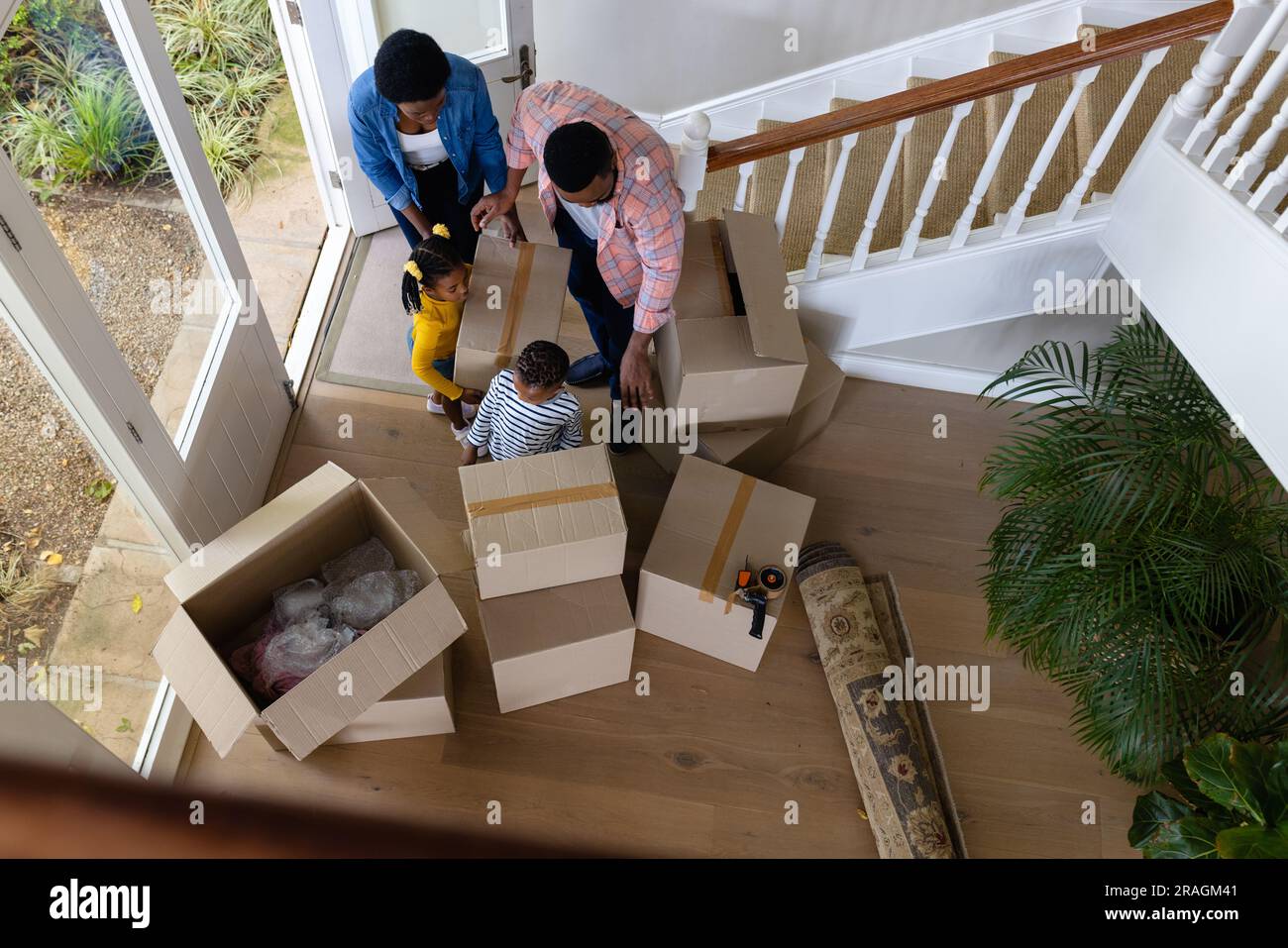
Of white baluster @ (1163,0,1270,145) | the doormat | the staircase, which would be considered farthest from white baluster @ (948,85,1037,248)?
the doormat

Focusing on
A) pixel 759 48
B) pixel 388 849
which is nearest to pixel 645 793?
pixel 388 849

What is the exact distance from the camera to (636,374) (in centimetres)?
275

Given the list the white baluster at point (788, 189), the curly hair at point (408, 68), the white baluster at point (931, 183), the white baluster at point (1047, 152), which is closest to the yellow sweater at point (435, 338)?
the curly hair at point (408, 68)

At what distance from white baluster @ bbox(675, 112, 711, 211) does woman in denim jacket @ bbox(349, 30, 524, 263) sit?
561 mm

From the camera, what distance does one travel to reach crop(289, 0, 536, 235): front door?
117 inches

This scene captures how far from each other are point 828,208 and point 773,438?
0.77m

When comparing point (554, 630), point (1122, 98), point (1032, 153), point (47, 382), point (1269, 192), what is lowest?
point (554, 630)

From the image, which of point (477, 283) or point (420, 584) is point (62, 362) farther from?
point (477, 283)

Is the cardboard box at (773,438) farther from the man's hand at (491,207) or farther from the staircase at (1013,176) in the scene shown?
the man's hand at (491,207)

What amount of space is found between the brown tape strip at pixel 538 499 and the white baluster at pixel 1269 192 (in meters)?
1.72

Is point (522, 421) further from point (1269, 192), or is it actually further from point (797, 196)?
point (1269, 192)

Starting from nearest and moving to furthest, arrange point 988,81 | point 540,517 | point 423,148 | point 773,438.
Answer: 1. point 540,517
2. point 988,81
3. point 423,148
4. point 773,438

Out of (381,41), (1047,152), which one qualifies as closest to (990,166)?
(1047,152)

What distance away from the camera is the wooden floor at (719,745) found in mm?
2518
